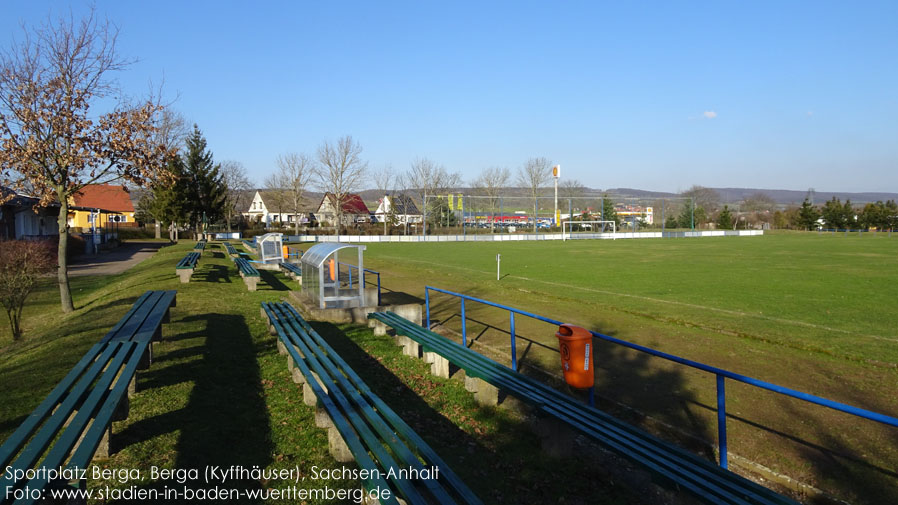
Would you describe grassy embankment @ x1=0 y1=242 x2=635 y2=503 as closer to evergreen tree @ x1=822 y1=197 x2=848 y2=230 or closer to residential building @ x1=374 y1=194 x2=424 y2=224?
residential building @ x1=374 y1=194 x2=424 y2=224

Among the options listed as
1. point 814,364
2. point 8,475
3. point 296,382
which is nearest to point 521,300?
point 814,364

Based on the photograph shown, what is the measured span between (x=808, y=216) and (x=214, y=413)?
89.5 metres

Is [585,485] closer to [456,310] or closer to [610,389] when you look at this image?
[610,389]

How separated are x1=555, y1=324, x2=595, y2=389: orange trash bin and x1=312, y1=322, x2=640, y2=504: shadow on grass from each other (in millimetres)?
774

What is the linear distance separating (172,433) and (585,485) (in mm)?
3582

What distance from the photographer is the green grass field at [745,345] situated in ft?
16.1

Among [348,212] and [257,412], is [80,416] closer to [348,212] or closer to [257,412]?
[257,412]

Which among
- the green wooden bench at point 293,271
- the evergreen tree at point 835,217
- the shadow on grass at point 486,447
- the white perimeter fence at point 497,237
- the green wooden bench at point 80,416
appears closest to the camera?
the green wooden bench at point 80,416

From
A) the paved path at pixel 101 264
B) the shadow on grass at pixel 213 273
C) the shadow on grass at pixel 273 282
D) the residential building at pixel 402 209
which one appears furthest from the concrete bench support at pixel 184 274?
the residential building at pixel 402 209

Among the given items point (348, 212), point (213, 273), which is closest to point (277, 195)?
point (348, 212)

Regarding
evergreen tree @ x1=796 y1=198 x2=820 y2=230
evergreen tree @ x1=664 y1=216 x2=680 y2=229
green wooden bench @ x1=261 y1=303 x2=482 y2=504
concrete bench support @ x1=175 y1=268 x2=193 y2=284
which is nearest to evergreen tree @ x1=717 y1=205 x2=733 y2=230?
evergreen tree @ x1=664 y1=216 x2=680 y2=229

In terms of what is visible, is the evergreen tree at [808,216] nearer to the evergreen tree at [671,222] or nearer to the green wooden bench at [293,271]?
the evergreen tree at [671,222]

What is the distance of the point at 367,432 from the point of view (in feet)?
12.8

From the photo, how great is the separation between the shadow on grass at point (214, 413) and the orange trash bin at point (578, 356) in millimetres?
3079
